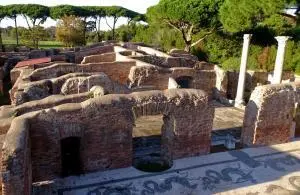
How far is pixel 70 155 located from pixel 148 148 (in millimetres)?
3126

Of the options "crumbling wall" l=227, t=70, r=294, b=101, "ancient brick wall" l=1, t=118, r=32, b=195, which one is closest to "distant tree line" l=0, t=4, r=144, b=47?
"crumbling wall" l=227, t=70, r=294, b=101

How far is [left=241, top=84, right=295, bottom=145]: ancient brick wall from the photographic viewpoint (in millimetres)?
12484

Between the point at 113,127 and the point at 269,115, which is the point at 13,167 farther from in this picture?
the point at 269,115

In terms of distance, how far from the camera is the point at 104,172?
10.7m

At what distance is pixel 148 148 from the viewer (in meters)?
12.8

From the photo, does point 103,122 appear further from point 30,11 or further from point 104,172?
point 30,11

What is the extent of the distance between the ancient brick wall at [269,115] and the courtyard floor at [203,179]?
3.65 feet

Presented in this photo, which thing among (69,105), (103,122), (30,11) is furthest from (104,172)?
(30,11)

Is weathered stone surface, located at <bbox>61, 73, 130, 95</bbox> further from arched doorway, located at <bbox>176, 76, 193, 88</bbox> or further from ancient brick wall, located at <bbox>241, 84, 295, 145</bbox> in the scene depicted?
arched doorway, located at <bbox>176, 76, 193, 88</bbox>

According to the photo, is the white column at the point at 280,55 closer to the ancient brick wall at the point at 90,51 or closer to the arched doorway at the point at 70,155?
the arched doorway at the point at 70,155

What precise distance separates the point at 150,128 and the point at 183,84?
7087 mm

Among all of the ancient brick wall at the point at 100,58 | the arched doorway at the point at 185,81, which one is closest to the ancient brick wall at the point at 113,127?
the arched doorway at the point at 185,81

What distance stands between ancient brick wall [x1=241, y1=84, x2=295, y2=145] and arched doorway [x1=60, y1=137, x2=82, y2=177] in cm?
644

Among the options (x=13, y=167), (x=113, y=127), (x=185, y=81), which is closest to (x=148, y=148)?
(x=113, y=127)
